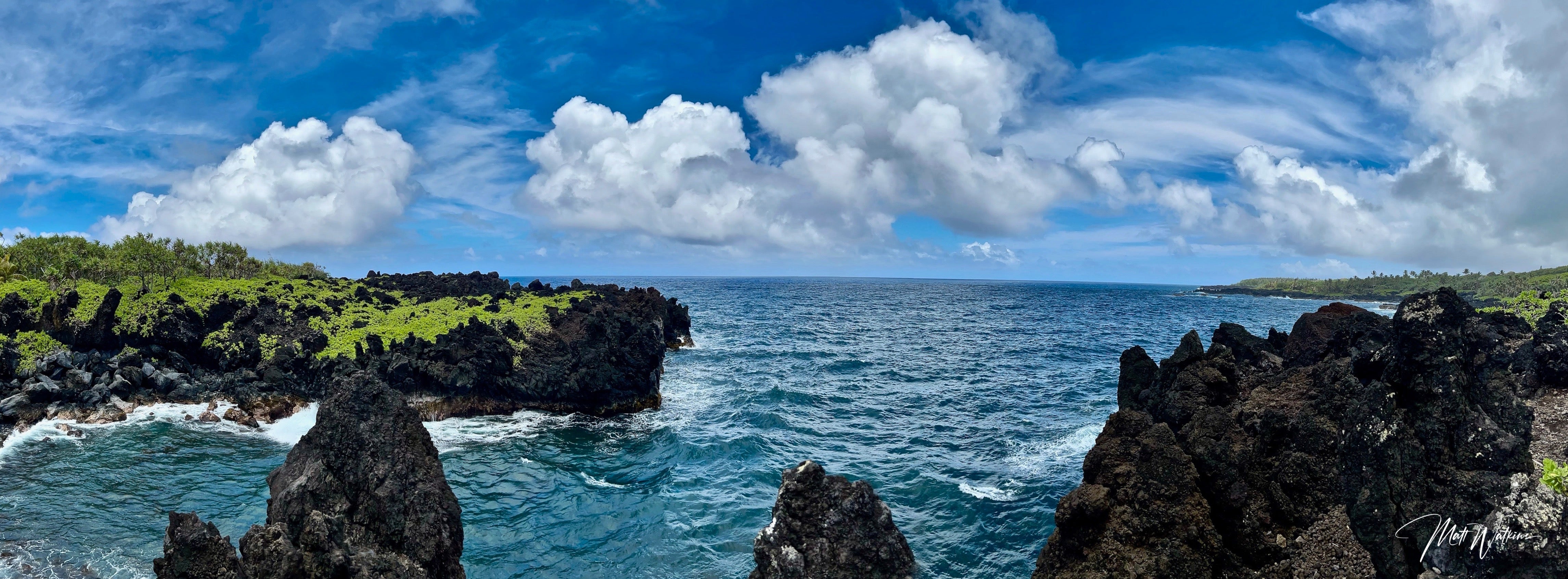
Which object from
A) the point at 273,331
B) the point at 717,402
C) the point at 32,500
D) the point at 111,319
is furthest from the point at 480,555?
the point at 111,319

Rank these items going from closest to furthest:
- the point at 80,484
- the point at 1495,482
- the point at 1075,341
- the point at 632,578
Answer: the point at 1495,482 < the point at 632,578 < the point at 80,484 < the point at 1075,341

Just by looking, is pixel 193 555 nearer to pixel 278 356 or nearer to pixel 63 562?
pixel 63 562

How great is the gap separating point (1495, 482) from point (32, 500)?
4478 centimetres

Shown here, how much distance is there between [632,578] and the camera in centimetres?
2234

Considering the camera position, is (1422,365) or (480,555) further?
(480,555)

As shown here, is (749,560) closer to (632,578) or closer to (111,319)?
(632,578)

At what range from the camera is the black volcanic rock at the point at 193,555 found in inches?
541

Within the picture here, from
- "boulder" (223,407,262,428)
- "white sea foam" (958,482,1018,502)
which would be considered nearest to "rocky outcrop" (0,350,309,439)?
"boulder" (223,407,262,428)

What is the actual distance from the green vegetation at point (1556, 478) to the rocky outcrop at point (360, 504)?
22617 mm

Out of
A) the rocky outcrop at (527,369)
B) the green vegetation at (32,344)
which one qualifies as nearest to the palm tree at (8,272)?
the green vegetation at (32,344)

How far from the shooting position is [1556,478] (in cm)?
1239

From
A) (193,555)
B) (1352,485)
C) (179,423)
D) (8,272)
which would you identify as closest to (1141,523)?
(1352,485)

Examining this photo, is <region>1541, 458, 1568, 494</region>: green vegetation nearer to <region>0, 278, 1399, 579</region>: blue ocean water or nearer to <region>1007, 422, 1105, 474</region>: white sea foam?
<region>0, 278, 1399, 579</region>: blue ocean water

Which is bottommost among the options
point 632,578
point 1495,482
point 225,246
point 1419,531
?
point 632,578
